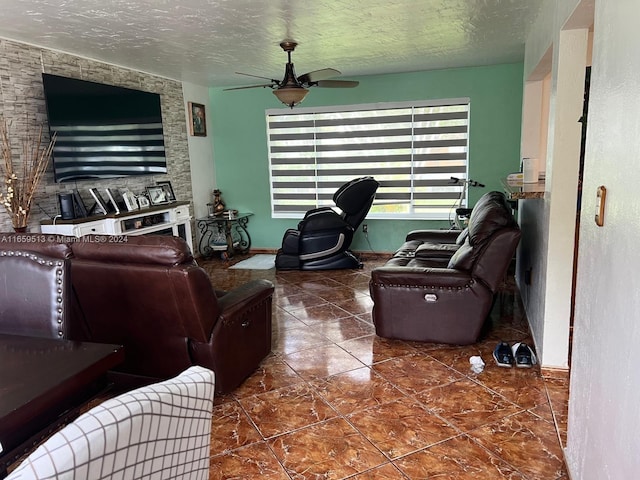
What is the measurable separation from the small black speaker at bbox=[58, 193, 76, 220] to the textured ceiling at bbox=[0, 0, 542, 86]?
4.46ft

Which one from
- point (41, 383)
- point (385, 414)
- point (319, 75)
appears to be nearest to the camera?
point (41, 383)

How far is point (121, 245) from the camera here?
2.38 metres

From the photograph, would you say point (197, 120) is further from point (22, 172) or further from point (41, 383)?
point (41, 383)

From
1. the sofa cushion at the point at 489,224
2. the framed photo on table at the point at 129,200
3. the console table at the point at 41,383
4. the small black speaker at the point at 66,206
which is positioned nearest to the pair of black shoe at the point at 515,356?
the sofa cushion at the point at 489,224

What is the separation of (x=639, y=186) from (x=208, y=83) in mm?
6130

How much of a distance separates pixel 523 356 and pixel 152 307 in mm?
2331

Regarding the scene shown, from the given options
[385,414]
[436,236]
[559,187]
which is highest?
[559,187]

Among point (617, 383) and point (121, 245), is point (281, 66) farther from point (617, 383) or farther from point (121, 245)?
point (617, 383)

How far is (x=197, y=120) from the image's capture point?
662 cm

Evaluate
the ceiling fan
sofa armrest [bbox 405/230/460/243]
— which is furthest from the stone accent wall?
sofa armrest [bbox 405/230/460/243]

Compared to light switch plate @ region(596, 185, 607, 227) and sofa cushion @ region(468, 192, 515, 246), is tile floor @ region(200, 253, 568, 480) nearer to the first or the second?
sofa cushion @ region(468, 192, 515, 246)

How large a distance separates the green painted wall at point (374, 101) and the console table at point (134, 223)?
1251 mm

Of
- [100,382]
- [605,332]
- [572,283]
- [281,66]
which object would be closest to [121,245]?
[100,382]

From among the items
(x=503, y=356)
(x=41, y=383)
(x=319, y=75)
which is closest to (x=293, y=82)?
(x=319, y=75)
